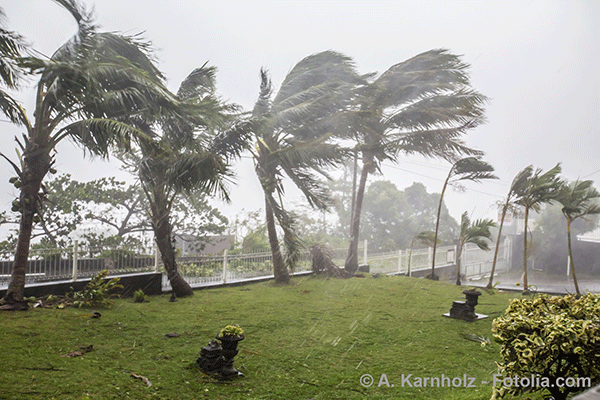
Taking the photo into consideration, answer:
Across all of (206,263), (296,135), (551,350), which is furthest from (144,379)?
(296,135)

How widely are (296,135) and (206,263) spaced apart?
2690 mm

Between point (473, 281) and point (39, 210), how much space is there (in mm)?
8198

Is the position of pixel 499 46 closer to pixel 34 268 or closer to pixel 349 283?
pixel 349 283

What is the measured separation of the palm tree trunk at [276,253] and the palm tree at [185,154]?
5.15ft

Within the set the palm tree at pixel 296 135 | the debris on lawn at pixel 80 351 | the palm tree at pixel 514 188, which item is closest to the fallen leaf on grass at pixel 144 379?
the debris on lawn at pixel 80 351

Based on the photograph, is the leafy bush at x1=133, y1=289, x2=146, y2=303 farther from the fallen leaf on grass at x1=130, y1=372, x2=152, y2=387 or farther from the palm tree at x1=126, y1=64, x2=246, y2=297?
the fallen leaf on grass at x1=130, y1=372, x2=152, y2=387

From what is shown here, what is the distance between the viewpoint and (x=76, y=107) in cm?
401

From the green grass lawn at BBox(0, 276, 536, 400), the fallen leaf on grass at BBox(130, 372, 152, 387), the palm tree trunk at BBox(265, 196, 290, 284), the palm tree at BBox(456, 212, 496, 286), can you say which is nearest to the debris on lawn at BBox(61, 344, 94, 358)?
the green grass lawn at BBox(0, 276, 536, 400)

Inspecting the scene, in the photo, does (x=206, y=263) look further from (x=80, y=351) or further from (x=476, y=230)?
(x=476, y=230)

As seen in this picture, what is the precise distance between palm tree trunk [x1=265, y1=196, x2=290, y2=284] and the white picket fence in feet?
1.72

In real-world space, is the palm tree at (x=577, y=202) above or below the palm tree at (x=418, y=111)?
below

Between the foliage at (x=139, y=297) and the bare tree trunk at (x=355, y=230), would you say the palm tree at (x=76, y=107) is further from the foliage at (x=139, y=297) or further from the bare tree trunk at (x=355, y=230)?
the bare tree trunk at (x=355, y=230)

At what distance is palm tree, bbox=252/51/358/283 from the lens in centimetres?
Answer: 558

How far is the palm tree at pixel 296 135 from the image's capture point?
5578mm
